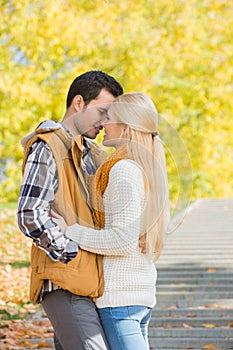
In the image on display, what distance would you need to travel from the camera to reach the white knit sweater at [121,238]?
2.88 meters

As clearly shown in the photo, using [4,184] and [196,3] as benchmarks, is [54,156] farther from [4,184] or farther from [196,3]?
[196,3]

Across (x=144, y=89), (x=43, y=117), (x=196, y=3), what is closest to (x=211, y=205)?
(x=144, y=89)

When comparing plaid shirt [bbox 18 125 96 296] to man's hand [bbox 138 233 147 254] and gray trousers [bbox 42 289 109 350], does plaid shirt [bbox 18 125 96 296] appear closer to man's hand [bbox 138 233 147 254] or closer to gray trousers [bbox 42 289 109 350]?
gray trousers [bbox 42 289 109 350]

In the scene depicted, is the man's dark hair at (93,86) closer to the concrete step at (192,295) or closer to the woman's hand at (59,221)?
the woman's hand at (59,221)

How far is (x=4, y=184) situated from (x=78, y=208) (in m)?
15.8

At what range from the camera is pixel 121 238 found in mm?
2883

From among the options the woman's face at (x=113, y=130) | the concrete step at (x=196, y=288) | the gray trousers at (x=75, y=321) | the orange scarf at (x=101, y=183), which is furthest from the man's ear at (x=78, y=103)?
the concrete step at (x=196, y=288)

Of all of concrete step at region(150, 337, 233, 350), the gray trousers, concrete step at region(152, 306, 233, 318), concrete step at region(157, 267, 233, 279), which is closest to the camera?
the gray trousers

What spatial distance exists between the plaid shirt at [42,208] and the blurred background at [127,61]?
986 cm

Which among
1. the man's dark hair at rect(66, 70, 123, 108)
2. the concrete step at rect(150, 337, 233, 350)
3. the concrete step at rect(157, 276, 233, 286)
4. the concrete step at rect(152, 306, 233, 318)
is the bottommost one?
the concrete step at rect(150, 337, 233, 350)

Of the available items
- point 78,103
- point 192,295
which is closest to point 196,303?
point 192,295

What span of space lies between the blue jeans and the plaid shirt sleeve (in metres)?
0.24

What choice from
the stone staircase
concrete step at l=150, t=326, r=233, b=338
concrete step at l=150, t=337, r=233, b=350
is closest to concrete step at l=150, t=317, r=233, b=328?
the stone staircase

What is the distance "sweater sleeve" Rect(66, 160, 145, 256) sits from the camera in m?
2.88
